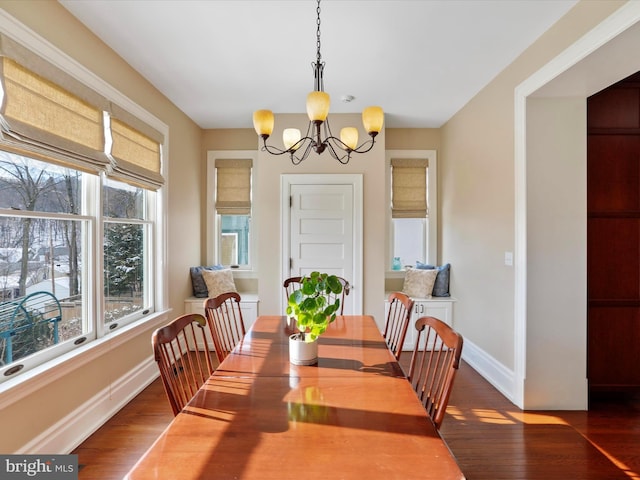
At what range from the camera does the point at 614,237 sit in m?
2.67

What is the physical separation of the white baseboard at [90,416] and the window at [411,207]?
9.88ft

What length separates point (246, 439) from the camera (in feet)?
3.33

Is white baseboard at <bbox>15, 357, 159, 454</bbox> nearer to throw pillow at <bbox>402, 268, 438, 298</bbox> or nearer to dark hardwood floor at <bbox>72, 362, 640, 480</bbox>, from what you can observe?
dark hardwood floor at <bbox>72, 362, 640, 480</bbox>

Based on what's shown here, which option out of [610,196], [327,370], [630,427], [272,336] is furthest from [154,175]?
[630,427]

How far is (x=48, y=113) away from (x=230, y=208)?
252cm

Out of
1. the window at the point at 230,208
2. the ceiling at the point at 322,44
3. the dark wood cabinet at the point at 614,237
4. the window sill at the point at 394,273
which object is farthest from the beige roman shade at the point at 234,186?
the dark wood cabinet at the point at 614,237

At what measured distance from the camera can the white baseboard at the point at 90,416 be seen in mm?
1932

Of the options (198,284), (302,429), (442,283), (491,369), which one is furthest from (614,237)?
(198,284)

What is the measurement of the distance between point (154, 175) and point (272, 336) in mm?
1991

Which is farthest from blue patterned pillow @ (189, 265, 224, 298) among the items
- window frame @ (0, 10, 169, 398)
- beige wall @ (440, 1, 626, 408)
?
beige wall @ (440, 1, 626, 408)

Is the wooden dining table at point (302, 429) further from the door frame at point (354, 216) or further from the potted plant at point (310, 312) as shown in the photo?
the door frame at point (354, 216)

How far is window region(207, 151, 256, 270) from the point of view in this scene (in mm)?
4387

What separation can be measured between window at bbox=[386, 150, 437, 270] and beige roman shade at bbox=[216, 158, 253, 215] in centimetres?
184

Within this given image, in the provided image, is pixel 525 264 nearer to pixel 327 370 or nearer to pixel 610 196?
pixel 610 196
